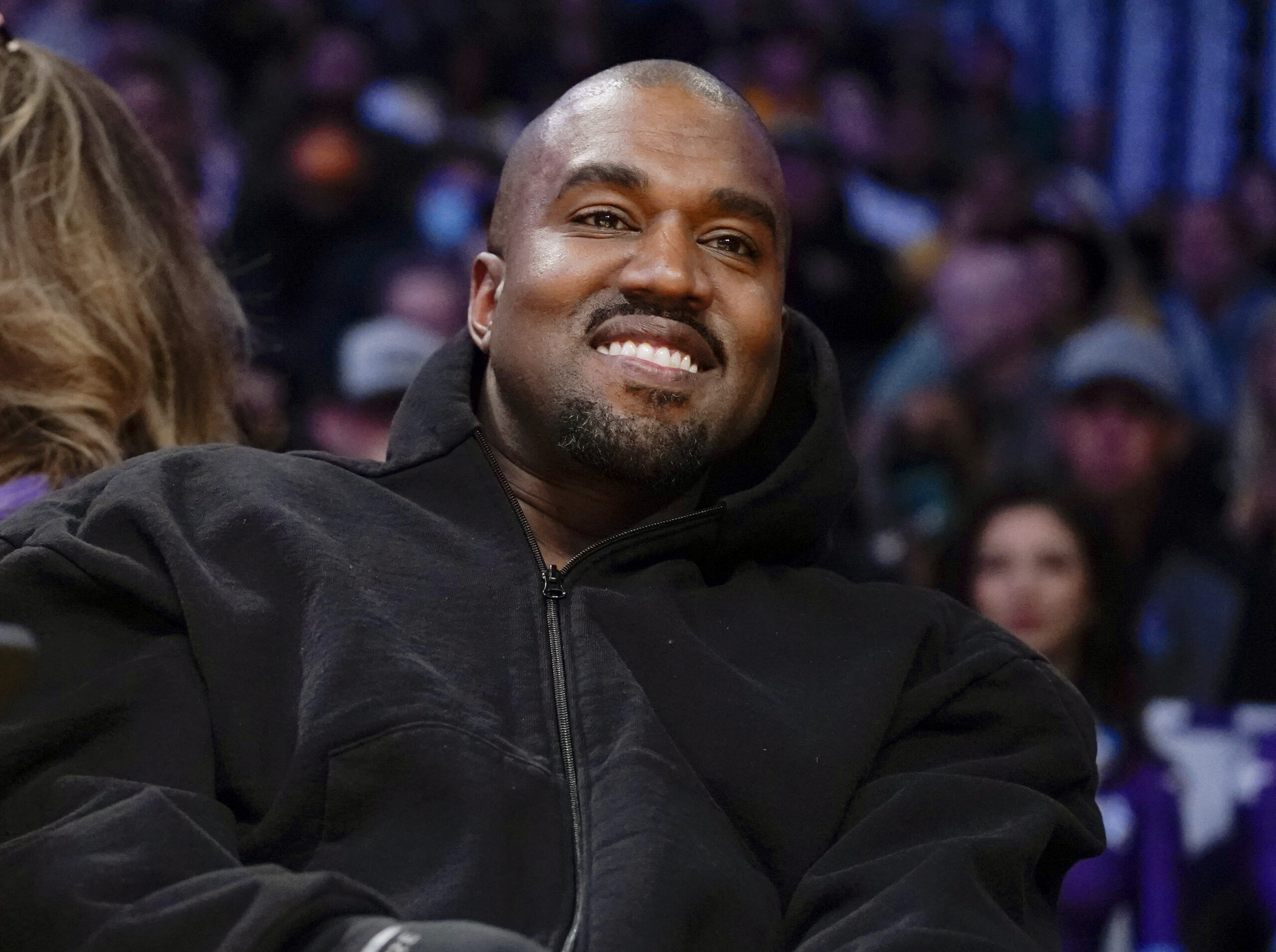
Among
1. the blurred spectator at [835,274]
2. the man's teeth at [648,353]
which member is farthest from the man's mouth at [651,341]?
the blurred spectator at [835,274]

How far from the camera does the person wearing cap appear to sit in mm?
4145

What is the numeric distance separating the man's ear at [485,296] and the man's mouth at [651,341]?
25 cm

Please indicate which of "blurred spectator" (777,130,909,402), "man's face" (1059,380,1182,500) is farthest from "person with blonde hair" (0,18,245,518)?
"blurred spectator" (777,130,909,402)

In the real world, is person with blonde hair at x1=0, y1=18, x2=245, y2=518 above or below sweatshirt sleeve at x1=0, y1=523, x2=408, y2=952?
above

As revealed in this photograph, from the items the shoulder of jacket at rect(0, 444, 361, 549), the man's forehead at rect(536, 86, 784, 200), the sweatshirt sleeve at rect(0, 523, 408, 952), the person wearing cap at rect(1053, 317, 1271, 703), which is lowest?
the person wearing cap at rect(1053, 317, 1271, 703)

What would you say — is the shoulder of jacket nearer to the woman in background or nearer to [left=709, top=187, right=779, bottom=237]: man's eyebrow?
[left=709, top=187, right=779, bottom=237]: man's eyebrow

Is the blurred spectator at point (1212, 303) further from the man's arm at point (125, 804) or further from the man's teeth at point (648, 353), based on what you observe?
the man's arm at point (125, 804)

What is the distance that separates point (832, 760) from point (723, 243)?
674 millimetres

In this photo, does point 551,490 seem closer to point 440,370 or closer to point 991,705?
point 440,370

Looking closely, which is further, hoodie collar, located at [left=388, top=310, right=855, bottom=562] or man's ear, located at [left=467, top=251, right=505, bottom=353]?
man's ear, located at [left=467, top=251, right=505, bottom=353]

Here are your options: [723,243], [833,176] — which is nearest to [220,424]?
[723,243]

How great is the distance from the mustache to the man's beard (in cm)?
9

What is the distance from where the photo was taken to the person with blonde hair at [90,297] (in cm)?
214

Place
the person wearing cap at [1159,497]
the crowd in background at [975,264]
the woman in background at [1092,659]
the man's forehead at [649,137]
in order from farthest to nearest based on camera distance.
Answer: the person wearing cap at [1159,497]
the crowd in background at [975,264]
the woman in background at [1092,659]
the man's forehead at [649,137]
